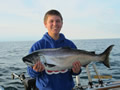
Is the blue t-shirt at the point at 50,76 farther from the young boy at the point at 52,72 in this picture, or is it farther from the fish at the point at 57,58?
the fish at the point at 57,58

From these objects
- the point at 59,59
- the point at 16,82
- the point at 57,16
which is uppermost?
the point at 57,16

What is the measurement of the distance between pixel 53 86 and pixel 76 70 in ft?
2.01

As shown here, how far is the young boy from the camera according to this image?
3.68 m

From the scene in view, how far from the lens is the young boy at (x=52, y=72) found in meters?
3.68

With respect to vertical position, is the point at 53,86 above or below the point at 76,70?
below

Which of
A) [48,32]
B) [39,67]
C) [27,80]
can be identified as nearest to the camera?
[39,67]

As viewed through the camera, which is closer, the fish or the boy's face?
the fish

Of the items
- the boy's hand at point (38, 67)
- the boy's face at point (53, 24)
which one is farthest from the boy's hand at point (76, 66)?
the boy's face at point (53, 24)

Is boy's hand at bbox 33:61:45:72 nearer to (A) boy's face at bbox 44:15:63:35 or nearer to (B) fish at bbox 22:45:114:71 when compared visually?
(B) fish at bbox 22:45:114:71

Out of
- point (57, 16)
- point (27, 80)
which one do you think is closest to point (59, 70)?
point (57, 16)

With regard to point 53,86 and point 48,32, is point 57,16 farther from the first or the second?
point 53,86

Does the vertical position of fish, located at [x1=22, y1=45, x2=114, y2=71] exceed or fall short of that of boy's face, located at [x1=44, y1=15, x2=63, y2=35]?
it falls short

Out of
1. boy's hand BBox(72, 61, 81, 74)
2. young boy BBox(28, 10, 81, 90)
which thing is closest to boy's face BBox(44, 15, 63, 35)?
young boy BBox(28, 10, 81, 90)

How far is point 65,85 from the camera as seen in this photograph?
3.77m
